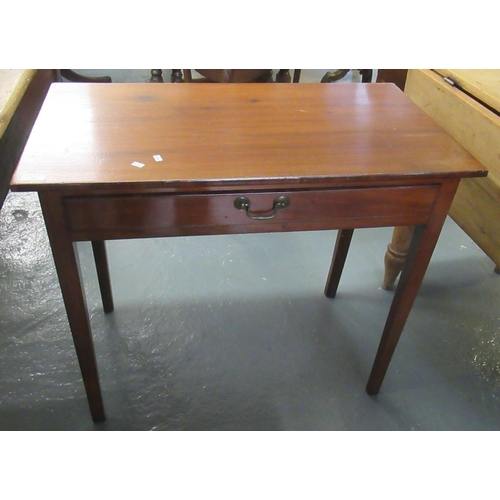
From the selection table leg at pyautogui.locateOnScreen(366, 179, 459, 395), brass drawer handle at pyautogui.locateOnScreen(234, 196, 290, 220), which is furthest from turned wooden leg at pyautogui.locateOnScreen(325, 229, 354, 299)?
brass drawer handle at pyautogui.locateOnScreen(234, 196, 290, 220)

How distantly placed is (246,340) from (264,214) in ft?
2.24

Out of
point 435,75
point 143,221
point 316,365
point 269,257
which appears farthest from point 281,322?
point 435,75

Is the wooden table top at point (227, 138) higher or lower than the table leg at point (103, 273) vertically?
higher

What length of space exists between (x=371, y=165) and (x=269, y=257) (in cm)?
95

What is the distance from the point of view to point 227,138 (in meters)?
0.97

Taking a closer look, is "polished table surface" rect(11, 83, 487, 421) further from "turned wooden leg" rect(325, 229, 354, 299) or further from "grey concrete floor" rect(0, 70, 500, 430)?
"turned wooden leg" rect(325, 229, 354, 299)

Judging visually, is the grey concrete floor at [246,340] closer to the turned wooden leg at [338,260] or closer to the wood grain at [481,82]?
the turned wooden leg at [338,260]

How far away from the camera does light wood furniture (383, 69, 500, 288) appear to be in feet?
4.10

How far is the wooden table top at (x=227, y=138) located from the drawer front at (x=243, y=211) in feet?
0.16

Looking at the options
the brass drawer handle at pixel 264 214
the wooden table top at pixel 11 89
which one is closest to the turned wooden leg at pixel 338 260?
the brass drawer handle at pixel 264 214

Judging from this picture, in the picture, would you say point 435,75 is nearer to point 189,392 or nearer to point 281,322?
point 281,322

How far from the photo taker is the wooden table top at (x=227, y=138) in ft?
2.75

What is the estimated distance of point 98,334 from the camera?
1.46m

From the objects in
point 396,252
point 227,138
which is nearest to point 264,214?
point 227,138
